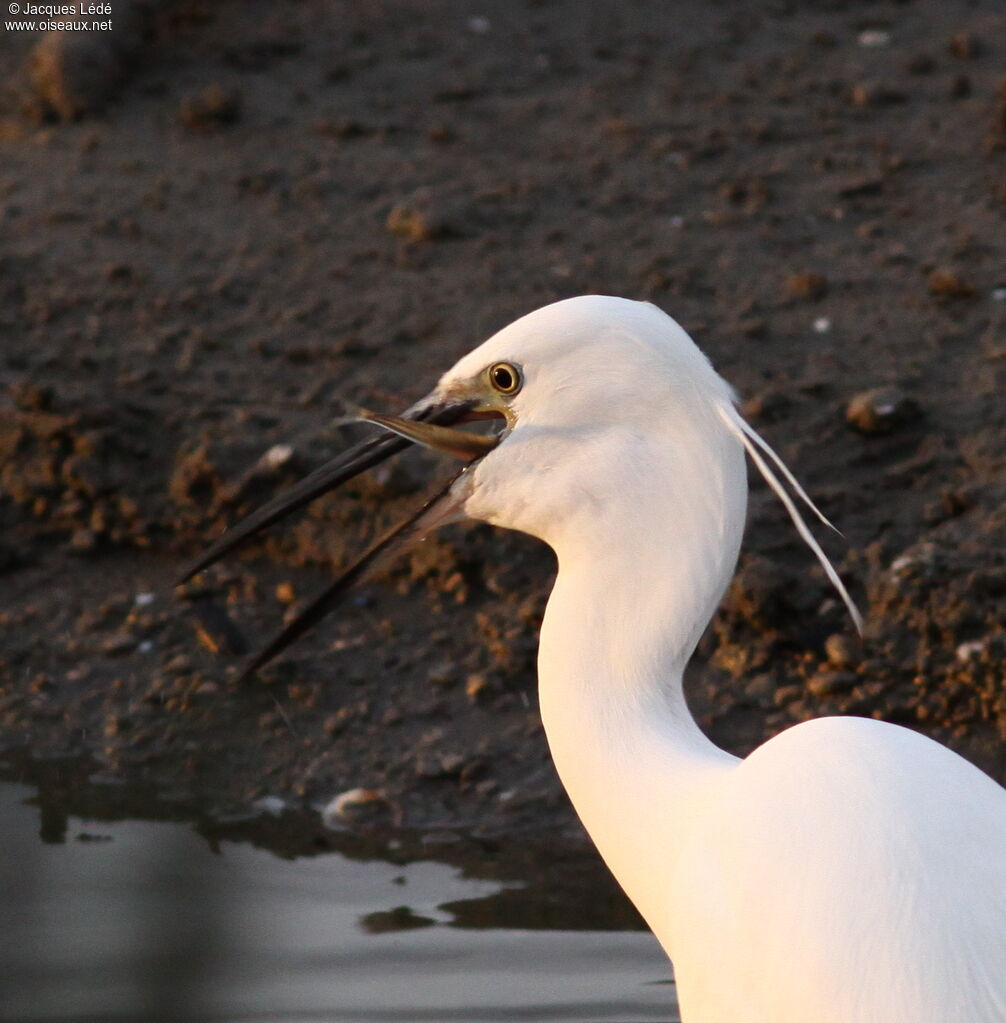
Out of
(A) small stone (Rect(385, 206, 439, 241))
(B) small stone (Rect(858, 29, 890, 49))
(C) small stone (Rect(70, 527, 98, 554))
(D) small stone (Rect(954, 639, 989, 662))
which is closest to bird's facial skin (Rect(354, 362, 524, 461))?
(D) small stone (Rect(954, 639, 989, 662))

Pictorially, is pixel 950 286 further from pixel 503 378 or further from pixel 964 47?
pixel 503 378

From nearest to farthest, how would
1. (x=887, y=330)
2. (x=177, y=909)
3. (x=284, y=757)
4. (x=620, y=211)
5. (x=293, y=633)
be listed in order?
(x=293, y=633) < (x=177, y=909) < (x=284, y=757) < (x=887, y=330) < (x=620, y=211)

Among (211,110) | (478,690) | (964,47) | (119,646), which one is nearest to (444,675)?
(478,690)

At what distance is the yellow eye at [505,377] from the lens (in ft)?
10.2

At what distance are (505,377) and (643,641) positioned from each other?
1.75 ft

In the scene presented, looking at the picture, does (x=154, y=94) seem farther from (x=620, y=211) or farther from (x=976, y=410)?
(x=976, y=410)

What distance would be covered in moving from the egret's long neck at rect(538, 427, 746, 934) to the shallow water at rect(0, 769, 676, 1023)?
3.17ft

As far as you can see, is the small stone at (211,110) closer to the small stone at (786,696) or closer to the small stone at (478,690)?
the small stone at (478,690)

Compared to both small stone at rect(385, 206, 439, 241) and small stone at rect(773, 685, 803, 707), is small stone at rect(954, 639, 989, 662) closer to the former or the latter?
small stone at rect(773, 685, 803, 707)

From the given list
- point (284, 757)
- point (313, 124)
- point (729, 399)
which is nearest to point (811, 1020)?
point (729, 399)

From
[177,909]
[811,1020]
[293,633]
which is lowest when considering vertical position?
[177,909]

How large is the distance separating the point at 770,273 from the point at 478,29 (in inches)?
94.3

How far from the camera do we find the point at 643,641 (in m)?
3.06

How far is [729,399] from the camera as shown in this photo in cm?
302
